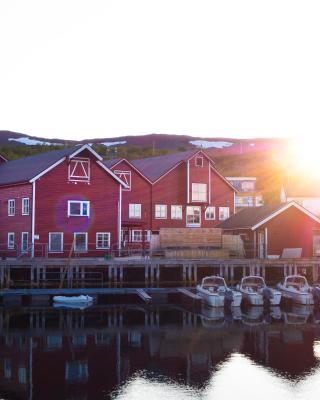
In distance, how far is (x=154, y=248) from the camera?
180 ft

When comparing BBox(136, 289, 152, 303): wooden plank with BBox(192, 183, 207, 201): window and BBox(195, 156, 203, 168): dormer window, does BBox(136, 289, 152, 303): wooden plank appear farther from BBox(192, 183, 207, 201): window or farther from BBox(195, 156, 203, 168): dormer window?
BBox(195, 156, 203, 168): dormer window

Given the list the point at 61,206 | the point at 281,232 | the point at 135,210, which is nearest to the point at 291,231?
the point at 281,232

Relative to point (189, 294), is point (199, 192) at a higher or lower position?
higher

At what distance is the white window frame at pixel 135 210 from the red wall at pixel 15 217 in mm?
13597

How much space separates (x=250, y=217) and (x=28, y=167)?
18831mm

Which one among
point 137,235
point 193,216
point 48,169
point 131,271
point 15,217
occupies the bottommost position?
point 131,271

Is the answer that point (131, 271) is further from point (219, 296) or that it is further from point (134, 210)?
point (134, 210)

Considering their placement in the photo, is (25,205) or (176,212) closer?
(25,205)

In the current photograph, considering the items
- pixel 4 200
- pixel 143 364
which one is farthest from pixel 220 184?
pixel 143 364

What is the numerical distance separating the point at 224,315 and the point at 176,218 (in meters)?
26.9

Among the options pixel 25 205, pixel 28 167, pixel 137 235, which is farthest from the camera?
pixel 137 235

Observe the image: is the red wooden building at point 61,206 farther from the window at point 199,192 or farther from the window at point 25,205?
the window at point 199,192

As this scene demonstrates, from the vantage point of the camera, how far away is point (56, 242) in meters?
51.9

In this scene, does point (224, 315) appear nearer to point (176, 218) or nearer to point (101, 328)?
point (101, 328)
